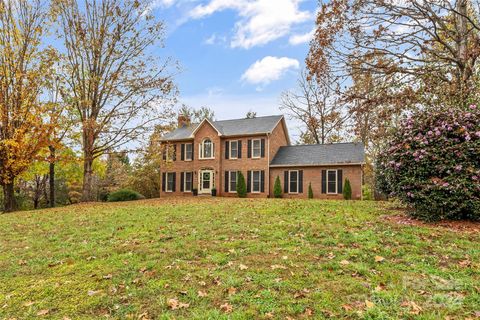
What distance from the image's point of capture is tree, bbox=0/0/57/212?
666 inches

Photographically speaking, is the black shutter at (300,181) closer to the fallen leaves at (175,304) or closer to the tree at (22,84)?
the tree at (22,84)

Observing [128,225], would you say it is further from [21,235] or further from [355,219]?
[355,219]

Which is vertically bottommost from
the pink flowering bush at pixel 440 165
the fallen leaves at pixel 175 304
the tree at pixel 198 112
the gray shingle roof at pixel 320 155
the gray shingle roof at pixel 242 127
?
the fallen leaves at pixel 175 304

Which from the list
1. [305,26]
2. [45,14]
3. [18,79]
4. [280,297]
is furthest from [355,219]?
[45,14]

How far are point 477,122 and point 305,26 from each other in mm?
7267

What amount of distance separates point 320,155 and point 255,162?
15.8 feet

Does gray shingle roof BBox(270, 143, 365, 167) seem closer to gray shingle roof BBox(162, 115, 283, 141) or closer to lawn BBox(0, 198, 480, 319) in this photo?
gray shingle roof BBox(162, 115, 283, 141)

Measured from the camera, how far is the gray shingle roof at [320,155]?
22.0 meters

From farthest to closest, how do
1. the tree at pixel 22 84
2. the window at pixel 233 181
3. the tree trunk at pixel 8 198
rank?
1. the window at pixel 233 181
2. the tree trunk at pixel 8 198
3. the tree at pixel 22 84

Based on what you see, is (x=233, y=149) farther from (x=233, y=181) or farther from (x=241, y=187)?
(x=241, y=187)

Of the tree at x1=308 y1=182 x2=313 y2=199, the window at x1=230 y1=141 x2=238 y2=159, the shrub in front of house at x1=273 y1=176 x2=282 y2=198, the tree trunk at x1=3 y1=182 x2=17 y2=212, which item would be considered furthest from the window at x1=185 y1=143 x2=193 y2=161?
the tree trunk at x1=3 y1=182 x2=17 y2=212

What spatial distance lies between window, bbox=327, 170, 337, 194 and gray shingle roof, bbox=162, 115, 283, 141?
5.38 m

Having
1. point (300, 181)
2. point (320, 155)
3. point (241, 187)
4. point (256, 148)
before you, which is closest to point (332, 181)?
point (320, 155)

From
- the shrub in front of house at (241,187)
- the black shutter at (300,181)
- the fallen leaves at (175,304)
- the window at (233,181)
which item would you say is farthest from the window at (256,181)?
the fallen leaves at (175,304)
